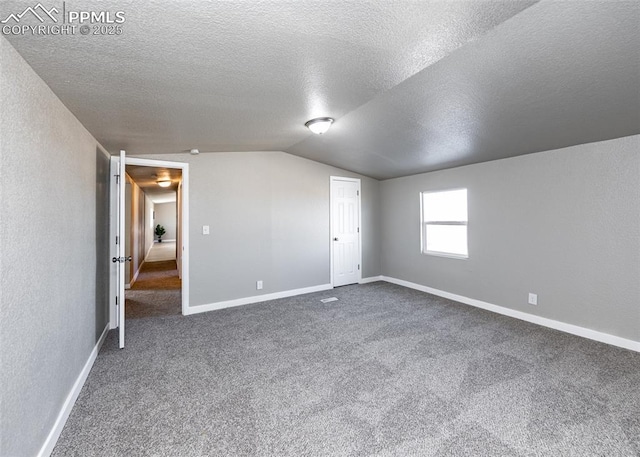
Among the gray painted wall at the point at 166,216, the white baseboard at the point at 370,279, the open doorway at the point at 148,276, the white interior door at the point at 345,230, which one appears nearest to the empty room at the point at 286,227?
the open doorway at the point at 148,276

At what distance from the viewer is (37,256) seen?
1.61 metres

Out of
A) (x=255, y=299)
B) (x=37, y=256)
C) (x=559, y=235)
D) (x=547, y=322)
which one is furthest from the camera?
(x=255, y=299)

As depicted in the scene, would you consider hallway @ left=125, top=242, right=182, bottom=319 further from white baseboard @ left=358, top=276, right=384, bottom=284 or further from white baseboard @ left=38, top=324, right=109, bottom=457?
white baseboard @ left=358, top=276, right=384, bottom=284

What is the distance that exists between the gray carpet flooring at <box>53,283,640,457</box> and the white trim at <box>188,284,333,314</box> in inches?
19.3

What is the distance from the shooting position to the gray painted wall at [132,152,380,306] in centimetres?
415

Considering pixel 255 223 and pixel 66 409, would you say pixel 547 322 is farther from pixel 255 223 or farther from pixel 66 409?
pixel 66 409

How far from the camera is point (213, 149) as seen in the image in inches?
157

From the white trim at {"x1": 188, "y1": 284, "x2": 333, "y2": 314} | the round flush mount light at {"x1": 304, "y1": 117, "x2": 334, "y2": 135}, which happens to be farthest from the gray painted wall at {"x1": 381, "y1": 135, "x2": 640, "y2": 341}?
the round flush mount light at {"x1": 304, "y1": 117, "x2": 334, "y2": 135}

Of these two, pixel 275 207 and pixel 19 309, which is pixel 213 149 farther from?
pixel 19 309

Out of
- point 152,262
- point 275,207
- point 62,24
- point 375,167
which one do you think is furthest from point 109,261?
point 152,262

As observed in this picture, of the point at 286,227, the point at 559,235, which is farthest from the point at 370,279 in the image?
the point at 559,235

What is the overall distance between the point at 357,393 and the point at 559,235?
117 inches

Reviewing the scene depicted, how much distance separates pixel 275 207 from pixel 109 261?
2281 millimetres

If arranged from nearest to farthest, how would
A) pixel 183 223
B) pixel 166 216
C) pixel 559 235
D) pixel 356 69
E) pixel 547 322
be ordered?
pixel 356 69, pixel 559 235, pixel 547 322, pixel 183 223, pixel 166 216
